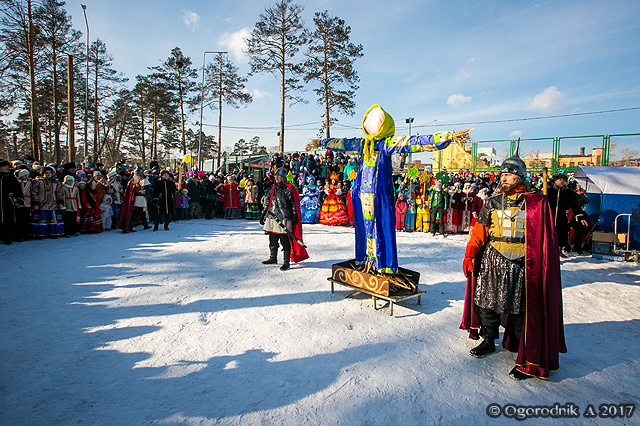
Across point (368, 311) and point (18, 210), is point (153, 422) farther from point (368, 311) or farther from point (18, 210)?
point (18, 210)

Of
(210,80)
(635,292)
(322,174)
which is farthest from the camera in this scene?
(210,80)

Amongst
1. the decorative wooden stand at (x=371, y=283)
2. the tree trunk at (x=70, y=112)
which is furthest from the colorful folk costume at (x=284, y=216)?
the tree trunk at (x=70, y=112)

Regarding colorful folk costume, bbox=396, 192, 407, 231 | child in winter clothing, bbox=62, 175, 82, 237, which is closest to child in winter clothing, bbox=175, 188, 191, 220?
child in winter clothing, bbox=62, 175, 82, 237

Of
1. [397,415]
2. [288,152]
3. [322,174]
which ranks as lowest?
[397,415]

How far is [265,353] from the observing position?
3.05 meters

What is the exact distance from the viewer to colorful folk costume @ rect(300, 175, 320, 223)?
12.7 m

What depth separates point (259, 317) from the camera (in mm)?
3828

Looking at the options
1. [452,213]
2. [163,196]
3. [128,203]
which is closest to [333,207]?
[452,213]

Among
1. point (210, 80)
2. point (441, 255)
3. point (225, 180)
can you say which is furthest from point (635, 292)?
point (210, 80)

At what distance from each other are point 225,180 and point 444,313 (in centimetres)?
1274

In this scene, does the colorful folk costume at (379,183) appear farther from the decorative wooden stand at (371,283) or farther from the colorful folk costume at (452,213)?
the colorful folk costume at (452,213)

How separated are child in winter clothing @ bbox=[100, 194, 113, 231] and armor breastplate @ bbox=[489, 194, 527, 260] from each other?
10684mm

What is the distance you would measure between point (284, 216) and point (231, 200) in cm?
898

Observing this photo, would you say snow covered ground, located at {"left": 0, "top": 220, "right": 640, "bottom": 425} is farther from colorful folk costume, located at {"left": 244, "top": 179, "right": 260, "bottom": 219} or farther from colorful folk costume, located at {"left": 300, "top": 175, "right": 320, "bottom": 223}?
colorful folk costume, located at {"left": 244, "top": 179, "right": 260, "bottom": 219}
